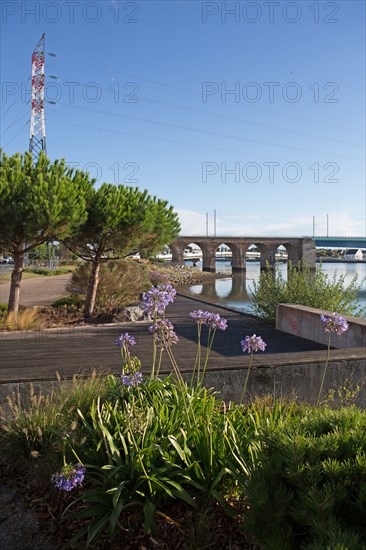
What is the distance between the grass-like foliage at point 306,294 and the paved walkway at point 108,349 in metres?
0.54

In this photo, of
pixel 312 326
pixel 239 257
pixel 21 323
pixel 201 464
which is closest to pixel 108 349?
pixel 312 326

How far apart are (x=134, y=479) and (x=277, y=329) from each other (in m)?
7.98

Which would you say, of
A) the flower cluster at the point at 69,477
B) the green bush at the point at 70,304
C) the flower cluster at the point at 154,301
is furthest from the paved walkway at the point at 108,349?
the green bush at the point at 70,304

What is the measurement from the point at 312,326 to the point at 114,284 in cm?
945

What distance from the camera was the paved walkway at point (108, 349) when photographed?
20.5 ft

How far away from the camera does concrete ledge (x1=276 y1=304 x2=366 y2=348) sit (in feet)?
27.2

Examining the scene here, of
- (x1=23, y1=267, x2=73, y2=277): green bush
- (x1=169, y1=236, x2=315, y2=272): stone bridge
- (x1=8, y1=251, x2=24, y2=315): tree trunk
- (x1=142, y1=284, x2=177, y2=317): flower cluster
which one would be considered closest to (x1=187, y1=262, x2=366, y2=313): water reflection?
(x1=8, y1=251, x2=24, y2=315): tree trunk

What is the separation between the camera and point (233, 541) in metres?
3.07

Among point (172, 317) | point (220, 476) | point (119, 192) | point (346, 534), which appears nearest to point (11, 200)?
point (119, 192)

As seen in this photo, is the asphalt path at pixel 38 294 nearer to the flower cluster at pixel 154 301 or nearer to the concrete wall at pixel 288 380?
the concrete wall at pixel 288 380

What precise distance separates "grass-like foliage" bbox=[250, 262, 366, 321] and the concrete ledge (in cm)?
102

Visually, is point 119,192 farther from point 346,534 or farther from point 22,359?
point 346,534

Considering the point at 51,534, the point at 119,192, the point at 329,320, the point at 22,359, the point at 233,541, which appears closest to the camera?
the point at 233,541

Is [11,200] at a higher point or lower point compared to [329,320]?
higher
